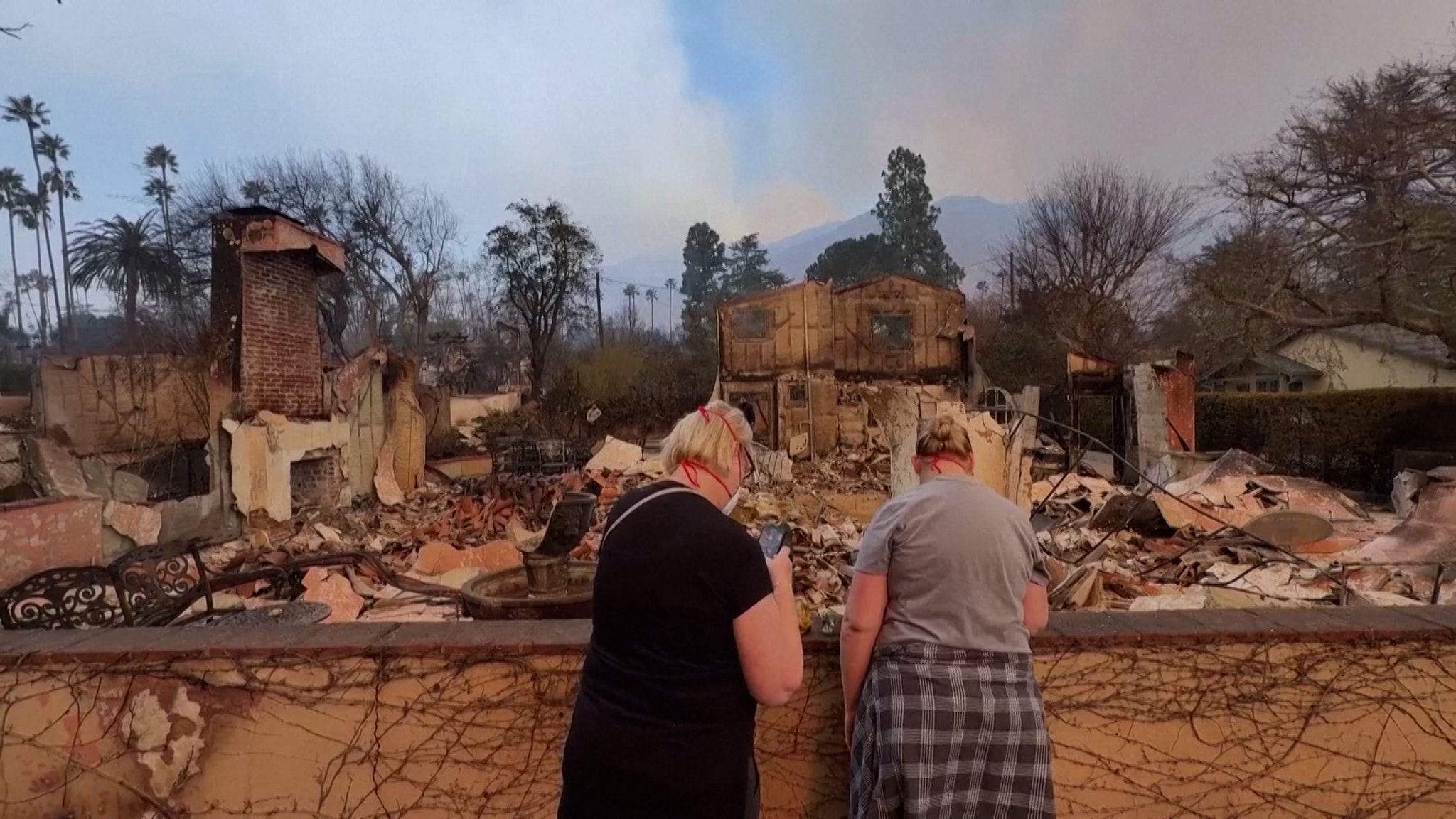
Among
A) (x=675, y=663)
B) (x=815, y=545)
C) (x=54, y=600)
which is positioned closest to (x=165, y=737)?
(x=675, y=663)

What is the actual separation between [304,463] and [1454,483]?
15.6 metres

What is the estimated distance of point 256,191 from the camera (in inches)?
1066

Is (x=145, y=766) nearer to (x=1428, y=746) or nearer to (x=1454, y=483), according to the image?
(x=1428, y=746)

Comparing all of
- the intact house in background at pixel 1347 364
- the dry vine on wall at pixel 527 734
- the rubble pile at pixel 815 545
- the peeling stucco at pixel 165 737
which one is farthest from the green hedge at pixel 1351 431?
the peeling stucco at pixel 165 737

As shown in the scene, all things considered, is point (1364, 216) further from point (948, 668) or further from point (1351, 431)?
point (948, 668)

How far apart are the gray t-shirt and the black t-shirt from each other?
48 cm

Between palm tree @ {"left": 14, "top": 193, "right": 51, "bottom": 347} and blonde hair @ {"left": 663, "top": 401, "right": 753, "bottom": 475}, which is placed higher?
palm tree @ {"left": 14, "top": 193, "right": 51, "bottom": 347}

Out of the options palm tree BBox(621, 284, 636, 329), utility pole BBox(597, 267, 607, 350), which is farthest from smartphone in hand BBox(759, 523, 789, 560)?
palm tree BBox(621, 284, 636, 329)

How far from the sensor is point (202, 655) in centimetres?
220

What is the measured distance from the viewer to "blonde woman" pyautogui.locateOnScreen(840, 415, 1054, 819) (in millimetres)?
1843

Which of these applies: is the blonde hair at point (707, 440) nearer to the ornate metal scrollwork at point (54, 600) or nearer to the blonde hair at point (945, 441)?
the blonde hair at point (945, 441)

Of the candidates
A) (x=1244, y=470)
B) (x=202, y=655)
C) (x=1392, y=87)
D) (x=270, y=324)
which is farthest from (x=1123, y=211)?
(x=202, y=655)

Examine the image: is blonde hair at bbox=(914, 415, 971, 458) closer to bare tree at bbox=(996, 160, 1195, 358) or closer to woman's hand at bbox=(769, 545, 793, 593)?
woman's hand at bbox=(769, 545, 793, 593)

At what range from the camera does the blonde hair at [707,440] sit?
5.71 ft
